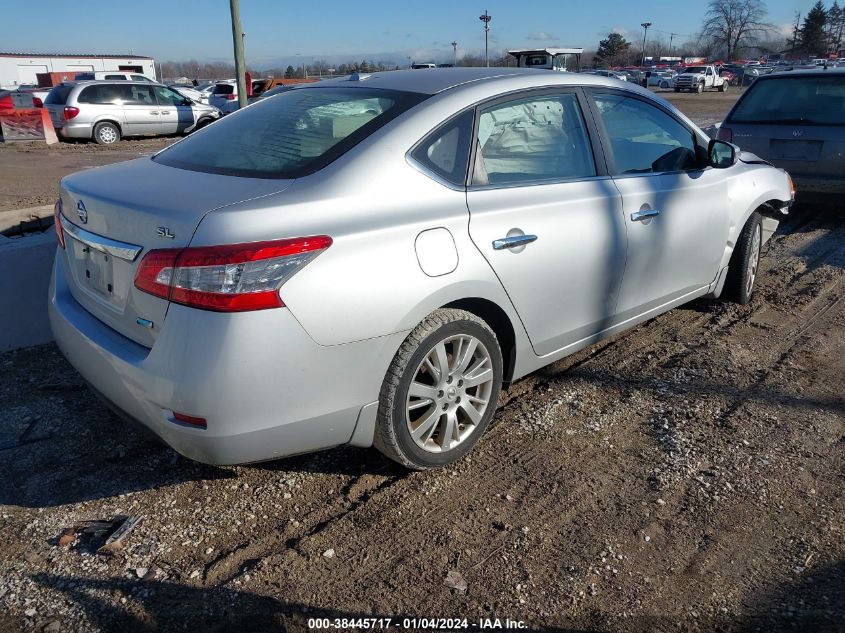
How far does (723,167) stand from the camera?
4422 millimetres

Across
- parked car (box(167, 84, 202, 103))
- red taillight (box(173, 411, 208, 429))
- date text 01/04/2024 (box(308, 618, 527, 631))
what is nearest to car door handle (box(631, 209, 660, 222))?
date text 01/04/2024 (box(308, 618, 527, 631))

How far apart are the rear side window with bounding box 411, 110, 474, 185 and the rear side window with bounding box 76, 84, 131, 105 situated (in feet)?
52.9

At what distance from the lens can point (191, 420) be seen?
2498mm

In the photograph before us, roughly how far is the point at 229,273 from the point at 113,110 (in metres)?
16.6

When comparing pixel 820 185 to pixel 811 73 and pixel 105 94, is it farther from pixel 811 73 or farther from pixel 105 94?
pixel 105 94

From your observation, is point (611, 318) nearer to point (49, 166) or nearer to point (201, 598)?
point (201, 598)

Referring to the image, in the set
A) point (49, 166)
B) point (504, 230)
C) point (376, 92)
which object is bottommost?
point (49, 166)

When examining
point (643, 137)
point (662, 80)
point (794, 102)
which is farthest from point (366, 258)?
point (662, 80)

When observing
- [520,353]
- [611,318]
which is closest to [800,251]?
[611,318]

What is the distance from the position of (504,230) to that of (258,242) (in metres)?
1.15

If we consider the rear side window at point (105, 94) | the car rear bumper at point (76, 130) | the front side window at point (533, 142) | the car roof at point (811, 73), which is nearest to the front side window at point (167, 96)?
the rear side window at point (105, 94)

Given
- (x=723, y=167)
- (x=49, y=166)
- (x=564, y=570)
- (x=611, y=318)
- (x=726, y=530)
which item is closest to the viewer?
(x=564, y=570)

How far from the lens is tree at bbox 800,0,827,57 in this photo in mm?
91188

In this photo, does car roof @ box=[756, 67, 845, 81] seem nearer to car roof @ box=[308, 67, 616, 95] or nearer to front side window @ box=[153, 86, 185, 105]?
car roof @ box=[308, 67, 616, 95]
